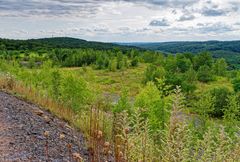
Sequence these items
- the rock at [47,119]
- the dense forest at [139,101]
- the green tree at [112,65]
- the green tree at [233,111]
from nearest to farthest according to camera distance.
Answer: the dense forest at [139,101], the rock at [47,119], the green tree at [233,111], the green tree at [112,65]

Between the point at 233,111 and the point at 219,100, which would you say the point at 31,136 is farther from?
the point at 219,100

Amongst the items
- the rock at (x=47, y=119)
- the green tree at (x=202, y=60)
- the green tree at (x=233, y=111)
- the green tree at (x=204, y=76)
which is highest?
the rock at (x=47, y=119)

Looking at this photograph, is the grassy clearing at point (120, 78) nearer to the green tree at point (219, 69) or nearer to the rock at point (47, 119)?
the green tree at point (219, 69)

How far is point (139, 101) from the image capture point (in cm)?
1412

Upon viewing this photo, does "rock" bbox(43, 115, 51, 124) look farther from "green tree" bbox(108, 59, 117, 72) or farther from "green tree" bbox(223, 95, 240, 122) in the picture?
"green tree" bbox(108, 59, 117, 72)

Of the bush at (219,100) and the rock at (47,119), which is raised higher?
the rock at (47,119)

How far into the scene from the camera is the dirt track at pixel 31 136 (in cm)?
735

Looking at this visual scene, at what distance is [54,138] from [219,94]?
37823mm

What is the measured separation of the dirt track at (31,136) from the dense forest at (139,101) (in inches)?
22.6

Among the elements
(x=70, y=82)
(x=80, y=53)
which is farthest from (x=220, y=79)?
(x=70, y=82)

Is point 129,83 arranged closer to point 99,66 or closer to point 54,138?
point 99,66

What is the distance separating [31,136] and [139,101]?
19.9ft

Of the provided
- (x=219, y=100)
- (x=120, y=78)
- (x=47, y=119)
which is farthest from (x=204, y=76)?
(x=47, y=119)

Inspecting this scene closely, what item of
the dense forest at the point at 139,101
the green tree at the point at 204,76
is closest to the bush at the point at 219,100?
the dense forest at the point at 139,101
